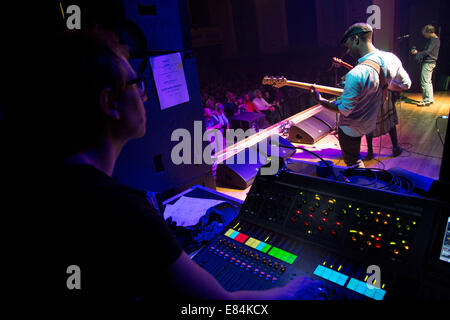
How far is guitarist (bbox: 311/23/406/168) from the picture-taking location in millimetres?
2643

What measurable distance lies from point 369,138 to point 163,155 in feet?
8.52

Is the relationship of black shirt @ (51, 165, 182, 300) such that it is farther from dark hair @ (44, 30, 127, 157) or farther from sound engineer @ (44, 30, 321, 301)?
dark hair @ (44, 30, 127, 157)

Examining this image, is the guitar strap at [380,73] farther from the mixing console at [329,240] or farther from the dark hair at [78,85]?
the dark hair at [78,85]

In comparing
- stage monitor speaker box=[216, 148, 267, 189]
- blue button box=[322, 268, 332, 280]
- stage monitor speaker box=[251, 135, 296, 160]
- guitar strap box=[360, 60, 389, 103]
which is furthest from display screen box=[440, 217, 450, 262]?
guitar strap box=[360, 60, 389, 103]

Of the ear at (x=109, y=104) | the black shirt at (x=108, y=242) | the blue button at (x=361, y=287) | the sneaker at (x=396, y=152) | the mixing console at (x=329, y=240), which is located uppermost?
the ear at (x=109, y=104)

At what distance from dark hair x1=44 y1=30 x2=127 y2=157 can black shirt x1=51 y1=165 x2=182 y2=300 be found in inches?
4.0

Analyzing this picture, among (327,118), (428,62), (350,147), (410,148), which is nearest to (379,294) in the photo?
(350,147)

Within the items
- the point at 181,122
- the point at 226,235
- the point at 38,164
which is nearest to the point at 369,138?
the point at 181,122

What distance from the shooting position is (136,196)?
0.61 meters

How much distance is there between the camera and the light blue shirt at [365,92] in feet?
8.65

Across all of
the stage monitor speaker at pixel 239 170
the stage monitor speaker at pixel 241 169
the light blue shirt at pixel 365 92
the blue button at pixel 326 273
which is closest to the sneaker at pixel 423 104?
the light blue shirt at pixel 365 92

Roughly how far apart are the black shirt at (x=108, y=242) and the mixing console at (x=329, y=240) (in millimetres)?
362

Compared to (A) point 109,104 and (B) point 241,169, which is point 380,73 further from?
(A) point 109,104

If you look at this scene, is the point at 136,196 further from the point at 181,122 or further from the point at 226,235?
the point at 181,122
